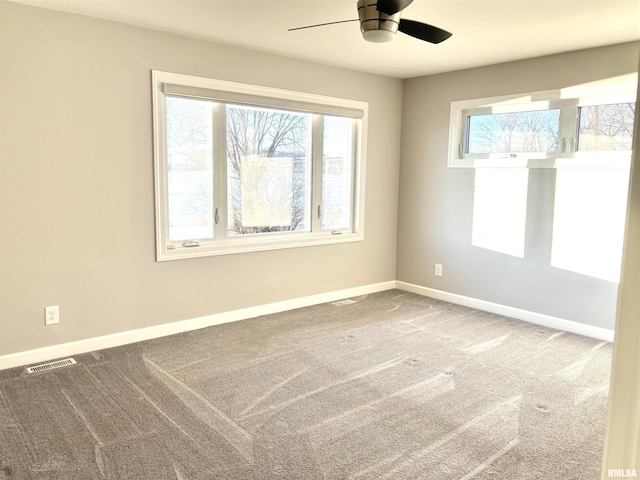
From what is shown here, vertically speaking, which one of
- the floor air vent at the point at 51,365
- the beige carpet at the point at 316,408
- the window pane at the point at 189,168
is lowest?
the beige carpet at the point at 316,408

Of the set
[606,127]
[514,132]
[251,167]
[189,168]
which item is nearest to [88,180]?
[189,168]

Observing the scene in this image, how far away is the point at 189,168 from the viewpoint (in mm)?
3904

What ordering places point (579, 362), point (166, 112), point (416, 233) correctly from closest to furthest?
1. point (579, 362)
2. point (166, 112)
3. point (416, 233)

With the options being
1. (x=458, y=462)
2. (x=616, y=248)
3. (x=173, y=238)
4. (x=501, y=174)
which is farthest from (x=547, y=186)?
(x=173, y=238)

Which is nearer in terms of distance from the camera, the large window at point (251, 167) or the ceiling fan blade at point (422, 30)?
the ceiling fan blade at point (422, 30)

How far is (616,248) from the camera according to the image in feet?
12.5

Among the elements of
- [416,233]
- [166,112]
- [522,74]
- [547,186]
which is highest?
[522,74]

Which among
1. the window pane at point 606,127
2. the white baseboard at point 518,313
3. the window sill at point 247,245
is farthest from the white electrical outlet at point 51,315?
the window pane at point 606,127

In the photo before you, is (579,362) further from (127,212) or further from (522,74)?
(127,212)

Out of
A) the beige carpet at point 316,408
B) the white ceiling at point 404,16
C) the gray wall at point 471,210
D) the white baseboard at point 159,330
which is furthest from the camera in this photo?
the gray wall at point 471,210

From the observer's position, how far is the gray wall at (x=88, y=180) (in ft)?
10.1

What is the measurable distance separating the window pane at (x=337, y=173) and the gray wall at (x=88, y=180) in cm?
80

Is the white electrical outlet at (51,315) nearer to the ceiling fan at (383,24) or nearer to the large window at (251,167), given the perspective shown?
the large window at (251,167)

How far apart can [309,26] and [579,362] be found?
3.01 metres
